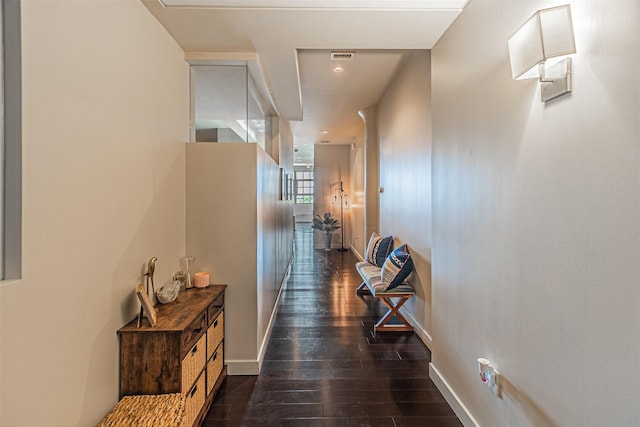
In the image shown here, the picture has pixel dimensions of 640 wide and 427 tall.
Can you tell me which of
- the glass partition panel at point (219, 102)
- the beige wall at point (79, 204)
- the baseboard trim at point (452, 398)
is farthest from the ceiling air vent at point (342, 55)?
the baseboard trim at point (452, 398)

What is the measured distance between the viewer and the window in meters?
14.9

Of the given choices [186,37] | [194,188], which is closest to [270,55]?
[186,37]

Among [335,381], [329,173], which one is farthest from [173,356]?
[329,173]

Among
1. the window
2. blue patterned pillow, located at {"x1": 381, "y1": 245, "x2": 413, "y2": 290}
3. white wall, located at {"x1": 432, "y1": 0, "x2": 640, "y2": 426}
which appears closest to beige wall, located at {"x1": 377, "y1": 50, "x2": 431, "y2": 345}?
blue patterned pillow, located at {"x1": 381, "y1": 245, "x2": 413, "y2": 290}

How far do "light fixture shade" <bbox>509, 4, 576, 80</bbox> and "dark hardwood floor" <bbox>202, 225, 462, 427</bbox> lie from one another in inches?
81.0

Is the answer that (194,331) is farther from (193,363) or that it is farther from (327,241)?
(327,241)

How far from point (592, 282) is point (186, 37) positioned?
2732 mm

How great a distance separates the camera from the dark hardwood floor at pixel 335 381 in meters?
2.03

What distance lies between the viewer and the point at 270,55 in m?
2.60

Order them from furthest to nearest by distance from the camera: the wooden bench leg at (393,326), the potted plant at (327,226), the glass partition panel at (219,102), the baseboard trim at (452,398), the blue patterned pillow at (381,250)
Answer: the potted plant at (327,226), the blue patterned pillow at (381,250), the wooden bench leg at (393,326), the glass partition panel at (219,102), the baseboard trim at (452,398)

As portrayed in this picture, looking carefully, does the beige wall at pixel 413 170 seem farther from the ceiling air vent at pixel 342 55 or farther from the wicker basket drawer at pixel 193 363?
the wicker basket drawer at pixel 193 363

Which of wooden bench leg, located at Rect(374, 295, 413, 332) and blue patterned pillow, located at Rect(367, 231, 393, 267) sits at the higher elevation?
blue patterned pillow, located at Rect(367, 231, 393, 267)

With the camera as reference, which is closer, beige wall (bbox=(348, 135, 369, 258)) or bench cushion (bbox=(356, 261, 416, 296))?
bench cushion (bbox=(356, 261, 416, 296))

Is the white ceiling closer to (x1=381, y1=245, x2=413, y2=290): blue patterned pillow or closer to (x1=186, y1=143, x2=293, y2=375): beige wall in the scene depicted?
(x1=186, y1=143, x2=293, y2=375): beige wall
